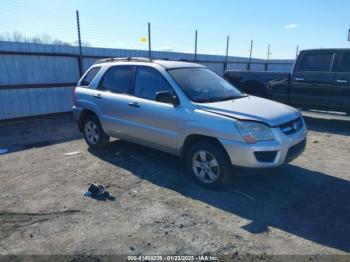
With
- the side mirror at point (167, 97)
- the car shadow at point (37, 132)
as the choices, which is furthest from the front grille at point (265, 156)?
the car shadow at point (37, 132)

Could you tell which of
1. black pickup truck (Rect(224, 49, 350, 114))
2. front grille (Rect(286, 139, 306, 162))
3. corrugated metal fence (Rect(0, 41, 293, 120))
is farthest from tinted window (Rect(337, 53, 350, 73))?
corrugated metal fence (Rect(0, 41, 293, 120))

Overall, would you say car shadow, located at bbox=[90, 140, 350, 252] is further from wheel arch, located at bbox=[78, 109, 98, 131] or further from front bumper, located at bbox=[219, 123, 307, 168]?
wheel arch, located at bbox=[78, 109, 98, 131]

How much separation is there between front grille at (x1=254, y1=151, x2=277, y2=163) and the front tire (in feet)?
1.40

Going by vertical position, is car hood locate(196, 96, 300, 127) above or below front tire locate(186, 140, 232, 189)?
above

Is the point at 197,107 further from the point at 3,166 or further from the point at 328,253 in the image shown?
the point at 3,166

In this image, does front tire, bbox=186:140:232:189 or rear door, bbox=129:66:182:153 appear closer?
front tire, bbox=186:140:232:189

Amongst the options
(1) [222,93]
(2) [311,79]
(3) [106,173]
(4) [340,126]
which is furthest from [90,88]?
(4) [340,126]

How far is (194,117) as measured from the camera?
175 inches

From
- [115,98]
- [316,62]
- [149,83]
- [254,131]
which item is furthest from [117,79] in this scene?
[316,62]

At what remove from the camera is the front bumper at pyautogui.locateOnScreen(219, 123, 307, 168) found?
401 cm

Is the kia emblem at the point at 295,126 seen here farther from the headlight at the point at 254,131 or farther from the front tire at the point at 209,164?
the front tire at the point at 209,164

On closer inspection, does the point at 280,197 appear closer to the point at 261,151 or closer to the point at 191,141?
the point at 261,151

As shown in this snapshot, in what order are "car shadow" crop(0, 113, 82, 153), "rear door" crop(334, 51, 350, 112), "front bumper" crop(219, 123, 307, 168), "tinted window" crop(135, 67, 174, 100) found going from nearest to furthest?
"front bumper" crop(219, 123, 307, 168)
"tinted window" crop(135, 67, 174, 100)
"car shadow" crop(0, 113, 82, 153)
"rear door" crop(334, 51, 350, 112)

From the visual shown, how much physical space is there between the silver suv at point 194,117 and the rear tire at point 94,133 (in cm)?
5
